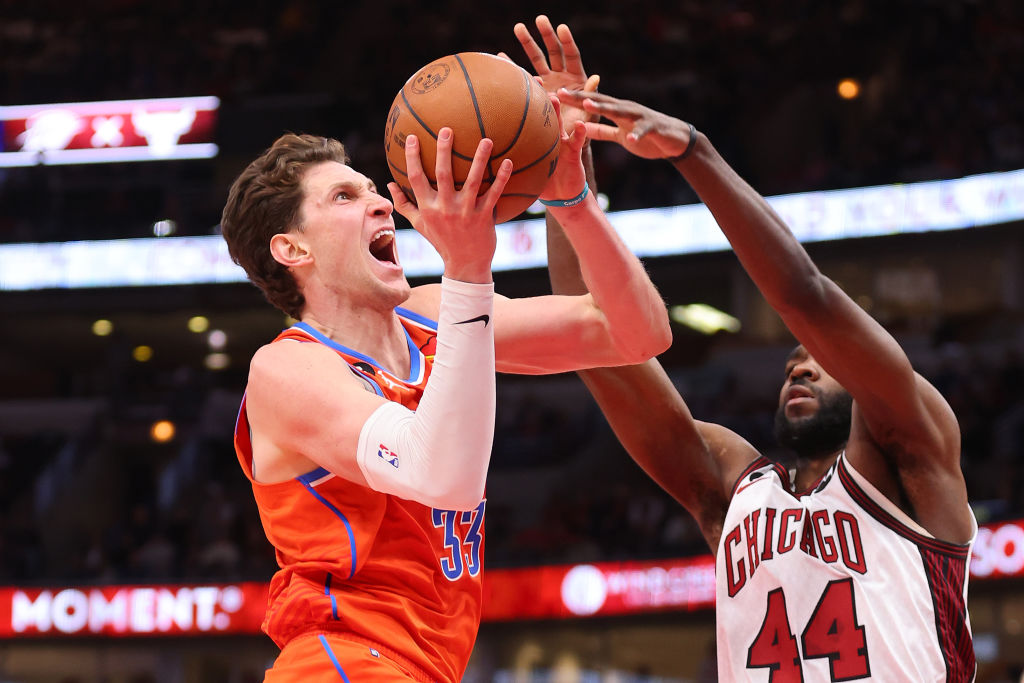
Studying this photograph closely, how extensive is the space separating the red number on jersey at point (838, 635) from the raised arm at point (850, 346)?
350mm

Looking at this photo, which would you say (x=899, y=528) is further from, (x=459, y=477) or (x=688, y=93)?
(x=688, y=93)

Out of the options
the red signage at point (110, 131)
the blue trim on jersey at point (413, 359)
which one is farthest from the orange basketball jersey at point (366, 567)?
the red signage at point (110, 131)

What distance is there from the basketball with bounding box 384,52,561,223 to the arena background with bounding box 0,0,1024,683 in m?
10.6

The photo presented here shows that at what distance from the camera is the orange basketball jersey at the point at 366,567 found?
252cm

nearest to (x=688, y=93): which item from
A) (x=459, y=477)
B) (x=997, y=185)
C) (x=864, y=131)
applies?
(x=864, y=131)

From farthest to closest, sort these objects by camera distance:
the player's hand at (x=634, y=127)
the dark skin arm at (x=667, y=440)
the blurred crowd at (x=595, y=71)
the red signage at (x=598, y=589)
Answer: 1. the blurred crowd at (x=595, y=71)
2. the red signage at (x=598, y=589)
3. the dark skin arm at (x=667, y=440)
4. the player's hand at (x=634, y=127)

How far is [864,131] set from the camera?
19016 millimetres

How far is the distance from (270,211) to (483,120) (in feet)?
2.20

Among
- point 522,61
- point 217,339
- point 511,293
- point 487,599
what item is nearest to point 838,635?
point 487,599

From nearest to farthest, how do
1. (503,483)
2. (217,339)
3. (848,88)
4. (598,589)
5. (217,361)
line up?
Result: (598,589) → (503,483) → (848,88) → (217,339) → (217,361)

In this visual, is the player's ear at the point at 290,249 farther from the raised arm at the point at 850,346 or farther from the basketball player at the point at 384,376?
the raised arm at the point at 850,346

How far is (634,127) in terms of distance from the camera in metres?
3.16

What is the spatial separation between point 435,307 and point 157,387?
1843 centimetres

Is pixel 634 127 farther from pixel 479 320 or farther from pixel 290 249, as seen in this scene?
pixel 479 320
